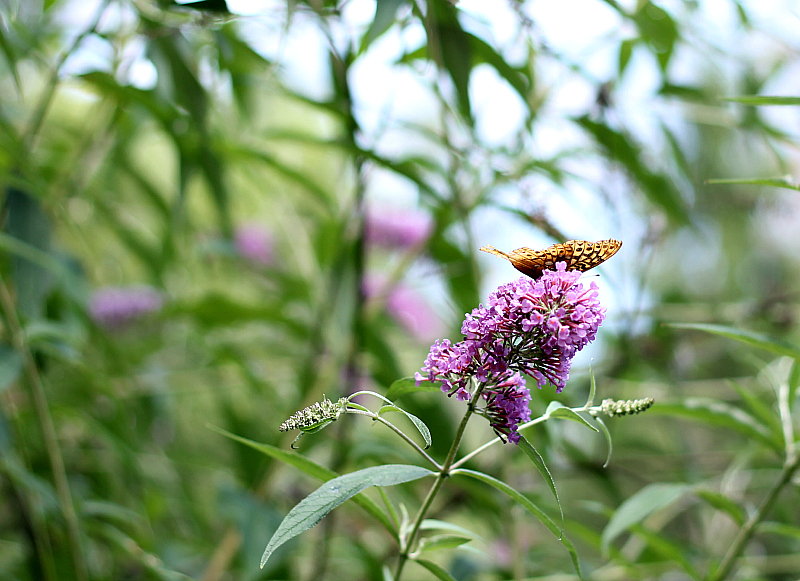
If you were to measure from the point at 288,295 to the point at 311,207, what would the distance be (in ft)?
0.96

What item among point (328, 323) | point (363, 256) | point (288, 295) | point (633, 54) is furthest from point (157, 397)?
point (633, 54)

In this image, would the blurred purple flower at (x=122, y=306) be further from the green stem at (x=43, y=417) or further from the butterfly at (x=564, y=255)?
the butterfly at (x=564, y=255)

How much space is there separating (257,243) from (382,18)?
3.27ft

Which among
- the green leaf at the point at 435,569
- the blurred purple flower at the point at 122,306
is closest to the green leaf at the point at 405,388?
the green leaf at the point at 435,569

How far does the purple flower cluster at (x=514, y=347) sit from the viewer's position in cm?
39

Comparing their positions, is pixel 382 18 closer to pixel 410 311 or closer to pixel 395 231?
pixel 395 231

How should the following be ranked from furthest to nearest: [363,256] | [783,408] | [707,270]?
[707,270]
[363,256]
[783,408]

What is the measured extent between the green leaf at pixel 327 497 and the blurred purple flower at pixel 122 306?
1.05 metres

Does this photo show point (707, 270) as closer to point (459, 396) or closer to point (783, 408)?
point (783, 408)

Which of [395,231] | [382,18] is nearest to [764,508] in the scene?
[382,18]

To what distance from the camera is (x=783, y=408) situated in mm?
614

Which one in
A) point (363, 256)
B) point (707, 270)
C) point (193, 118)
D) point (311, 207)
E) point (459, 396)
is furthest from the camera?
point (707, 270)

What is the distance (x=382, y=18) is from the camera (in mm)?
573

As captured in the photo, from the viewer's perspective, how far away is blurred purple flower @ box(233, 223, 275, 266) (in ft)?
4.74
